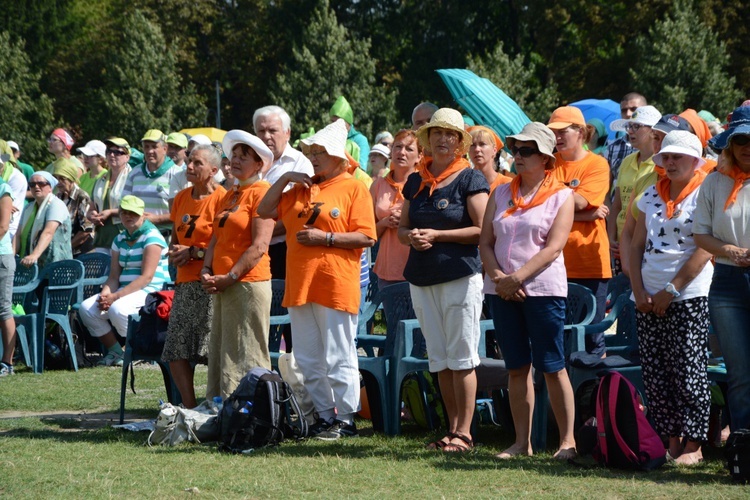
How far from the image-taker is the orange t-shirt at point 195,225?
782cm

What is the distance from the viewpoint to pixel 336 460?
646cm

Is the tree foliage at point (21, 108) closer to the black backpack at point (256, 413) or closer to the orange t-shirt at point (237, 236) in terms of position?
the orange t-shirt at point (237, 236)

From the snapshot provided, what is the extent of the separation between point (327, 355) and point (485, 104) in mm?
6766

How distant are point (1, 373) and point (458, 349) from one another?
5.47 m

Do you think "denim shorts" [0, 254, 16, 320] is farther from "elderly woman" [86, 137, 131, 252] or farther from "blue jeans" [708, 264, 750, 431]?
"blue jeans" [708, 264, 750, 431]

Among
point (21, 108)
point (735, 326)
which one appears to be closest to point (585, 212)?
point (735, 326)

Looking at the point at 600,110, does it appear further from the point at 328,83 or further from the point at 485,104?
the point at 328,83

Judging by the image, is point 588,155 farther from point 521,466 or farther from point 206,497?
point 206,497

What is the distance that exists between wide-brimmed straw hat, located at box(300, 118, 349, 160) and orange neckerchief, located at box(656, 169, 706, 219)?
202 centimetres

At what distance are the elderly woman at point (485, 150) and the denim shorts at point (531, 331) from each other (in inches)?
68.0

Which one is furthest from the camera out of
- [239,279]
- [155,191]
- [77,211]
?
[77,211]

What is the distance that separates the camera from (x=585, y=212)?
25.9ft

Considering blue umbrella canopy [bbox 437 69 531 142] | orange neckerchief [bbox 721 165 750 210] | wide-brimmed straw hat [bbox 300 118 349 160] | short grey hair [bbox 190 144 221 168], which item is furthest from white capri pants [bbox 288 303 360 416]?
blue umbrella canopy [bbox 437 69 531 142]

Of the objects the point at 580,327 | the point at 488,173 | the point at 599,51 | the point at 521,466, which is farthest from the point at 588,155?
the point at 599,51
